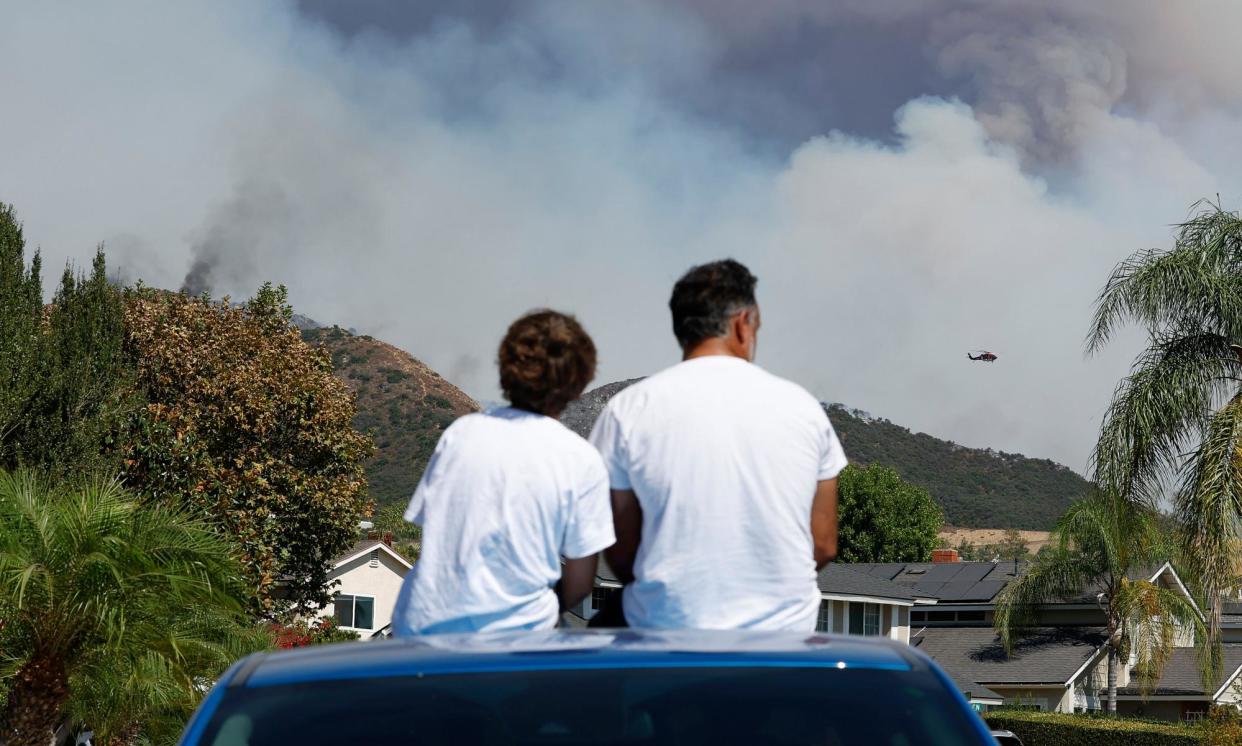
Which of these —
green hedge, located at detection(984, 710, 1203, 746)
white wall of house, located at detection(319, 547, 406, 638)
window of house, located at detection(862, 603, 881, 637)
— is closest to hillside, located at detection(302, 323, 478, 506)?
white wall of house, located at detection(319, 547, 406, 638)

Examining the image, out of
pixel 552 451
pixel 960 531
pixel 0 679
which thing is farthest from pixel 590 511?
pixel 960 531

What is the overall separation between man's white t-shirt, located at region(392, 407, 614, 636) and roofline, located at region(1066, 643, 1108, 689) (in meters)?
46.4

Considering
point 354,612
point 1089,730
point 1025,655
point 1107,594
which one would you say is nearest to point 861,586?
point 1025,655

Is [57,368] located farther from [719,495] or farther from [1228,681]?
[1228,681]

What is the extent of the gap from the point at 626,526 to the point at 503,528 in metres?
0.42

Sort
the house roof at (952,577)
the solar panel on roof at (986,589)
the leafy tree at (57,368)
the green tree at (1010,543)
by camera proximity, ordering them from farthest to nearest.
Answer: the green tree at (1010,543) < the house roof at (952,577) < the solar panel on roof at (986,589) < the leafy tree at (57,368)

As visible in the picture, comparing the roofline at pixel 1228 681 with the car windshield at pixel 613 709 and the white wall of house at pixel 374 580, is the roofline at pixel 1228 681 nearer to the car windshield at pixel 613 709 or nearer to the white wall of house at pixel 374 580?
the white wall of house at pixel 374 580

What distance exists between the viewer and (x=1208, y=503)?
18.9 metres

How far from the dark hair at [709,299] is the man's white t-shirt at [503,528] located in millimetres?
631

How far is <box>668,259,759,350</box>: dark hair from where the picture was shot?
419 cm

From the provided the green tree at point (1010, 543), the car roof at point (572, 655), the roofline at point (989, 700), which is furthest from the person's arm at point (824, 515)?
the green tree at point (1010, 543)

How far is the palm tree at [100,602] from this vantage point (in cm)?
1235

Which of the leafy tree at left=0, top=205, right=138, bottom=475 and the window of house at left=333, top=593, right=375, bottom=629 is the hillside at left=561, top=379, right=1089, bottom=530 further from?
the leafy tree at left=0, top=205, right=138, bottom=475

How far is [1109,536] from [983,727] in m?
43.9
